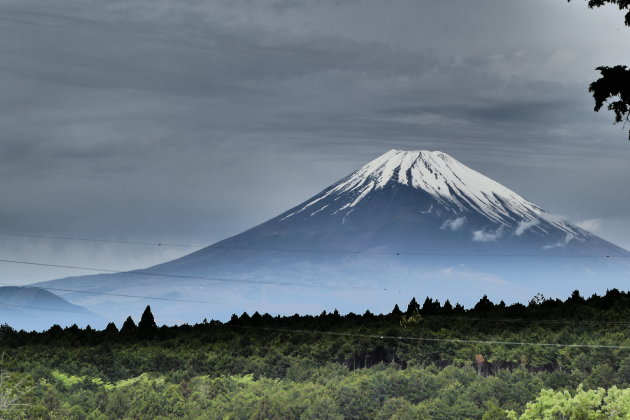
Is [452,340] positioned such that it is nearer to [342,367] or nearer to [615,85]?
[342,367]

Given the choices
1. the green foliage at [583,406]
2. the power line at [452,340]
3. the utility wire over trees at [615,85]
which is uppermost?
the utility wire over trees at [615,85]

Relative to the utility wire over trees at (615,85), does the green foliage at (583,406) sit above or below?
below

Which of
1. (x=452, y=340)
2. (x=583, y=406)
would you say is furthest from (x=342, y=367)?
(x=583, y=406)

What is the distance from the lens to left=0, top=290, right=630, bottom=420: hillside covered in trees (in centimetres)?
4062

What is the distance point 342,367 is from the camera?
50938 mm

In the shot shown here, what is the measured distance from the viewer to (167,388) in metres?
44.9

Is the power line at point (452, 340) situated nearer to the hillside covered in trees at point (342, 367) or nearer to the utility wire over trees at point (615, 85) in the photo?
the hillside covered in trees at point (342, 367)

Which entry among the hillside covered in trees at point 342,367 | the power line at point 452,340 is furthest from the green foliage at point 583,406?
the power line at point 452,340

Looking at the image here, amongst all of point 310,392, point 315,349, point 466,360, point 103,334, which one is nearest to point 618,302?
point 466,360

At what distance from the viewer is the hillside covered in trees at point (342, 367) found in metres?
40.6

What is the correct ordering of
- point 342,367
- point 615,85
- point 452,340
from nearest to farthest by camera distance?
point 615,85 < point 342,367 < point 452,340

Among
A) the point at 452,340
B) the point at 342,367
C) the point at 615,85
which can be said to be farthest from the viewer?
the point at 452,340

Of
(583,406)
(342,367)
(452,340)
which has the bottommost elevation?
(583,406)

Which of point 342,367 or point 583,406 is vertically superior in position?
point 342,367
